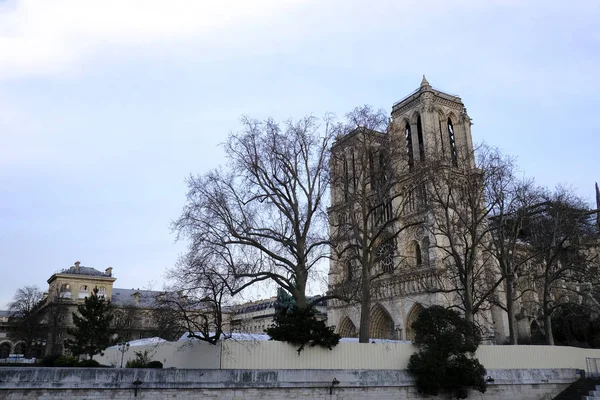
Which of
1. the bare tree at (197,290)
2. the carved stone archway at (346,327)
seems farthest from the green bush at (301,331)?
the carved stone archway at (346,327)

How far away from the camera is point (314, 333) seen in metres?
17.8

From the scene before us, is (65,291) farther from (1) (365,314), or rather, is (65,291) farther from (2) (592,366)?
(2) (592,366)

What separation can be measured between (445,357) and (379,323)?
94.3 ft

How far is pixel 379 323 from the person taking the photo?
153ft

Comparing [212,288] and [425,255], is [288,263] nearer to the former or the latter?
[212,288]

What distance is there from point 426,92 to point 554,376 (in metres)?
33.2

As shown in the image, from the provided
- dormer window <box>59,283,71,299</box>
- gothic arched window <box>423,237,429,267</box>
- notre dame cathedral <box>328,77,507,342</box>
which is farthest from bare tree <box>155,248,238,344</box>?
dormer window <box>59,283,71,299</box>

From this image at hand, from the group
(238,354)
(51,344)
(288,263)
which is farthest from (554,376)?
(51,344)

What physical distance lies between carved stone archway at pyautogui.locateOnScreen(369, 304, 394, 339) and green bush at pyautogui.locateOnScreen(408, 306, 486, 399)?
88.0ft

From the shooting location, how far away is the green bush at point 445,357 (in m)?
18.3

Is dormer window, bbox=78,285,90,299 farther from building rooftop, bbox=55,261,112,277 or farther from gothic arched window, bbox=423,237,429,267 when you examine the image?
gothic arched window, bbox=423,237,429,267

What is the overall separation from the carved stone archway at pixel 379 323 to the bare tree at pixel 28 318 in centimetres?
3500

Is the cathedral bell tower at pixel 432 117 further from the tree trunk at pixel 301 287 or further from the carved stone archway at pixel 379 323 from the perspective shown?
the tree trunk at pixel 301 287

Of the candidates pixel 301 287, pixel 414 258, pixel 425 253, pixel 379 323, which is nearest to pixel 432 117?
pixel 425 253
